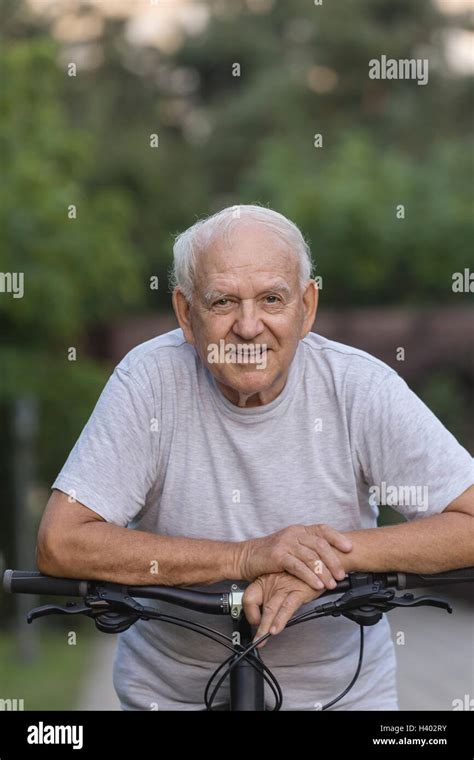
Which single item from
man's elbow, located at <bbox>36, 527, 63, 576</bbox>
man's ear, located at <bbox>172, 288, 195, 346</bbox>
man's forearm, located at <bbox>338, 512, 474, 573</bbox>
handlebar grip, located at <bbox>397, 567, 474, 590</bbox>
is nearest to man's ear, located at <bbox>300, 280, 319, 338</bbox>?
man's ear, located at <bbox>172, 288, 195, 346</bbox>

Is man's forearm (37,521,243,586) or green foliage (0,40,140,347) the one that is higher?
green foliage (0,40,140,347)

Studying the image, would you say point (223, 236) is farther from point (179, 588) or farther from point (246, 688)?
point (246, 688)

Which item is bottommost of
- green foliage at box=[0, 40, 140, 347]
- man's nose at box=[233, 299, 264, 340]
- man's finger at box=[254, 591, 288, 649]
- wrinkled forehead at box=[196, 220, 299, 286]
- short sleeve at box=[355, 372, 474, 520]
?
man's finger at box=[254, 591, 288, 649]

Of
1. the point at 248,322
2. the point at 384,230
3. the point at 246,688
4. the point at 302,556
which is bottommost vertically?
the point at 246,688

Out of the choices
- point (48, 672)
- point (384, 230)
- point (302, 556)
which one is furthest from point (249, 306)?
point (384, 230)

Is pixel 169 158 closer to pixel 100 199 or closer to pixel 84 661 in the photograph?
pixel 100 199

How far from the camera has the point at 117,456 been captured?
266cm

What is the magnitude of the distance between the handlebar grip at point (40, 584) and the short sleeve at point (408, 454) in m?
0.67

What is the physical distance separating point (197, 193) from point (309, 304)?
19095 mm

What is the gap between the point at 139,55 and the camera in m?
23.5

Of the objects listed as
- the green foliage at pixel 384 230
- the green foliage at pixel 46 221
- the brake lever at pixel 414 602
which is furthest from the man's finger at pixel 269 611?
the green foliage at pixel 384 230

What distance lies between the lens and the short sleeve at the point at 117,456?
8.63ft

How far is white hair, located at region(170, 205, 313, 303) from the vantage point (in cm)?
265

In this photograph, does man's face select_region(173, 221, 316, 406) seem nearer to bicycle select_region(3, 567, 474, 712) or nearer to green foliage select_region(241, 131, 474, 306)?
bicycle select_region(3, 567, 474, 712)
